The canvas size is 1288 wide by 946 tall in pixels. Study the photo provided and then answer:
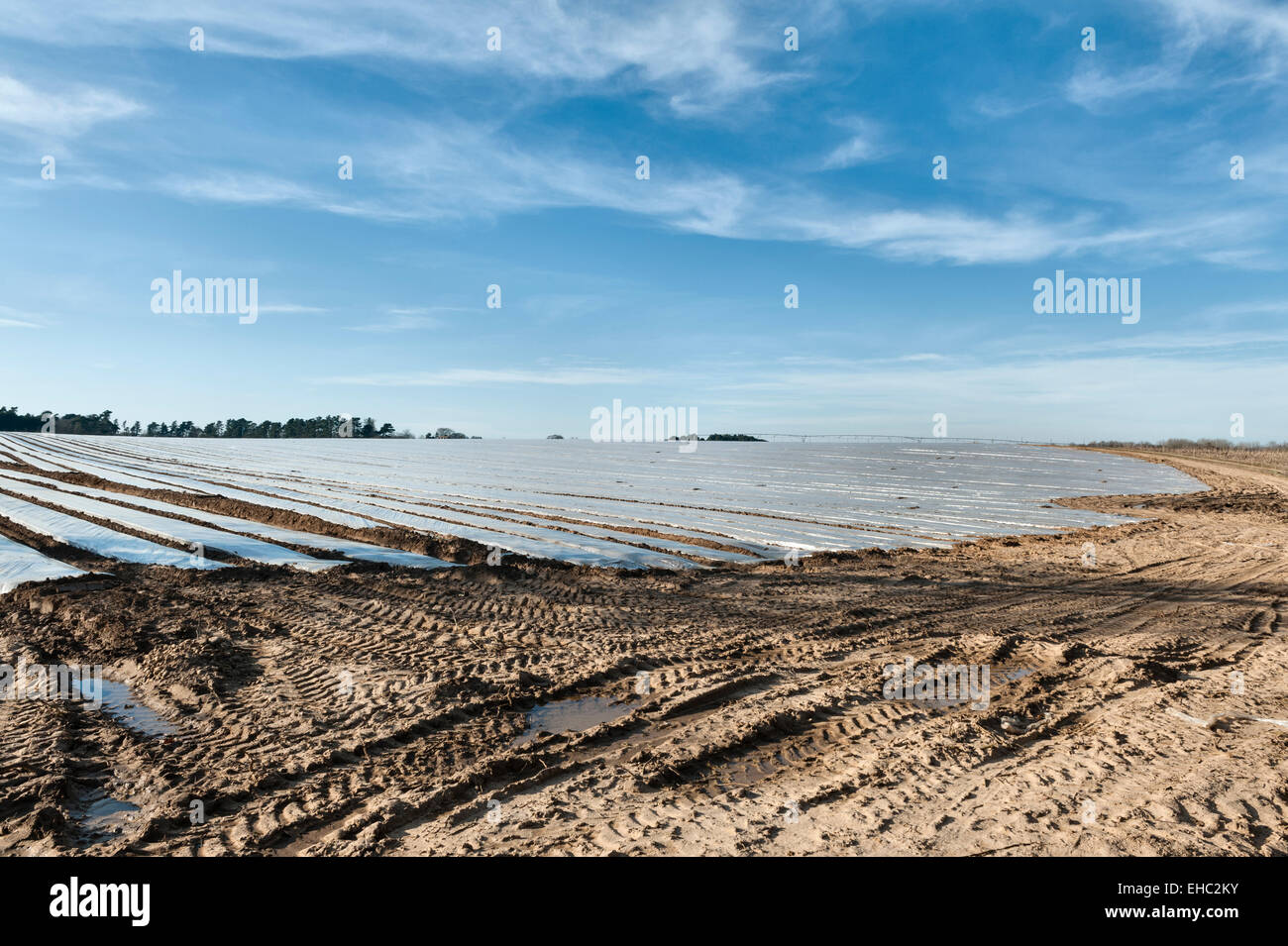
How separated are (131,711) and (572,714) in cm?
426

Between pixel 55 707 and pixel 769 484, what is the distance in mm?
37994

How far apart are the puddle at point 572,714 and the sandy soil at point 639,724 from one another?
5cm

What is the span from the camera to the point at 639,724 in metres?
6.27

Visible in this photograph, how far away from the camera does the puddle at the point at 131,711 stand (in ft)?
20.3

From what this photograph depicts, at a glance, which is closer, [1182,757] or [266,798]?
[266,798]

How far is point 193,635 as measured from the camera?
8.97m

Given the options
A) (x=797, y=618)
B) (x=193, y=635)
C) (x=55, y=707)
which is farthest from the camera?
(x=797, y=618)

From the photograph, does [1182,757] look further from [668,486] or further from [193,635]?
[668,486]

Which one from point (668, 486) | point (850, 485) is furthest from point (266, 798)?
point (850, 485)

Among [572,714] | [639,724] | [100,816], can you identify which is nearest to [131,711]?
[100,816]

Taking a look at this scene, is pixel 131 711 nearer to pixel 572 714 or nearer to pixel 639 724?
pixel 572 714

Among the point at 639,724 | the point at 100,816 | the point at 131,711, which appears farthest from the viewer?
the point at 131,711

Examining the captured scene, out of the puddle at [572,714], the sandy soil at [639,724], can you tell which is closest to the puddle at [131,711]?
the sandy soil at [639,724]
